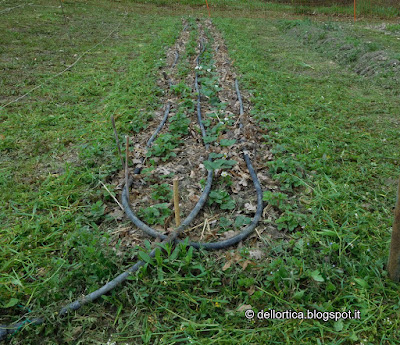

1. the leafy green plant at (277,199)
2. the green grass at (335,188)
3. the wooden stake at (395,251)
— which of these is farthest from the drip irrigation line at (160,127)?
the wooden stake at (395,251)

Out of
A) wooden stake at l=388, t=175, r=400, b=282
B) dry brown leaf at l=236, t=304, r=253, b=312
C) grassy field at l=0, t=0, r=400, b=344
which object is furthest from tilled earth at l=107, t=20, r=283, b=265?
wooden stake at l=388, t=175, r=400, b=282

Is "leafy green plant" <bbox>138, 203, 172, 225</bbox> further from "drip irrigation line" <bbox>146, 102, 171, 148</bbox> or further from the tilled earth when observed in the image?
"drip irrigation line" <bbox>146, 102, 171, 148</bbox>

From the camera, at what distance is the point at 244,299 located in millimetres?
1957

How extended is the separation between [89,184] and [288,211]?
1.80 metres

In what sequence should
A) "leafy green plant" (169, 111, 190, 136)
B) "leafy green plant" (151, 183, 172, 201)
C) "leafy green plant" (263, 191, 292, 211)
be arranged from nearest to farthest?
"leafy green plant" (263, 191, 292, 211), "leafy green plant" (151, 183, 172, 201), "leafy green plant" (169, 111, 190, 136)

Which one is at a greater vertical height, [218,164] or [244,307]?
[218,164]

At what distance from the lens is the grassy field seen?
1842mm

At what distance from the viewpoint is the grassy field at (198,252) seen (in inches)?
72.5

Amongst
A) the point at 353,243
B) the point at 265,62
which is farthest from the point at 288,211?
the point at 265,62

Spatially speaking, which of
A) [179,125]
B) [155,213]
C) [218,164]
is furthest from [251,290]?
[179,125]

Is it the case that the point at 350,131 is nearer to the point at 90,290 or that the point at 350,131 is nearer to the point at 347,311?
the point at 347,311

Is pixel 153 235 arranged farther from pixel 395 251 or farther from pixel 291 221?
pixel 395 251

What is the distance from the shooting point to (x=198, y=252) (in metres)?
2.25

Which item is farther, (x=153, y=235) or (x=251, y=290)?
(x=153, y=235)
